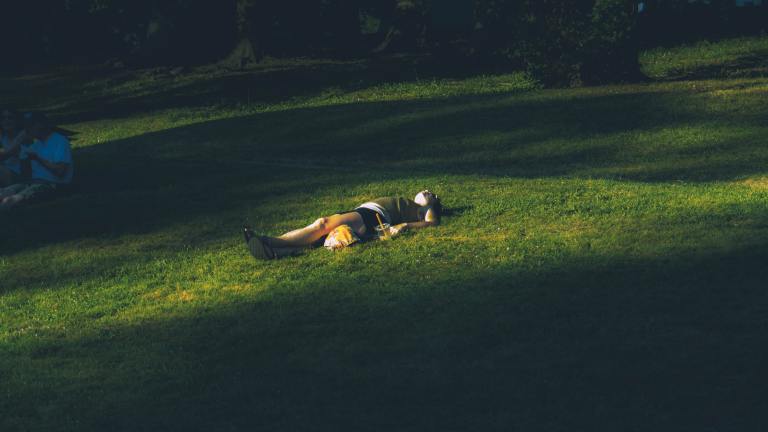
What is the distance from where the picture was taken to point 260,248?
32.8 ft

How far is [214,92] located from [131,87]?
195 inches

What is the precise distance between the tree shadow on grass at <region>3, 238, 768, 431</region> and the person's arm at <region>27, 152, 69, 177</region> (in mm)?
6582

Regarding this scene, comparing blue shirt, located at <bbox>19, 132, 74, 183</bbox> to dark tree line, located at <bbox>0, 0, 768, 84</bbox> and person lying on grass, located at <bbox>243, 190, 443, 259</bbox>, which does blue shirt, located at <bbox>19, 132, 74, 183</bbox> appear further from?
dark tree line, located at <bbox>0, 0, 768, 84</bbox>

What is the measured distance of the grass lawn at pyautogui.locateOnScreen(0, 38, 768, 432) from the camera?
6273 millimetres

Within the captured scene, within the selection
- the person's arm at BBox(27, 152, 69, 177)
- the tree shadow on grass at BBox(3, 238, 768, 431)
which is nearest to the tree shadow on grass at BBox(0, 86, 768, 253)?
the person's arm at BBox(27, 152, 69, 177)

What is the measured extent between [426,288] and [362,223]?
6.71ft

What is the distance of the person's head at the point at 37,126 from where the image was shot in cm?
1405

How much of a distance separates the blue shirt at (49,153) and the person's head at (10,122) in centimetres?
30

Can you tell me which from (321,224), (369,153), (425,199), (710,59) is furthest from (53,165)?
(710,59)

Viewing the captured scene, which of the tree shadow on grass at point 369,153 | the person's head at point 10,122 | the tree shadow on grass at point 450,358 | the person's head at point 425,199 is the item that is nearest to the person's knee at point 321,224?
the person's head at point 425,199

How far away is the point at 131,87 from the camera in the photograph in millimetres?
33719

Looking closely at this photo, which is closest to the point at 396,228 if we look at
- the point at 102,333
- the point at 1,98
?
the point at 102,333

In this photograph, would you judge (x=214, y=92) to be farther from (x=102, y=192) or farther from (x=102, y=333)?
(x=102, y=333)

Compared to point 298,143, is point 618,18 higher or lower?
higher
